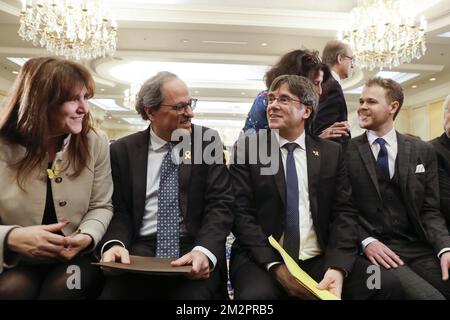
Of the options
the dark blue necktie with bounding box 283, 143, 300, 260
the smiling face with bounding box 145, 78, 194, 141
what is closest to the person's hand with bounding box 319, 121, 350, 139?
the dark blue necktie with bounding box 283, 143, 300, 260

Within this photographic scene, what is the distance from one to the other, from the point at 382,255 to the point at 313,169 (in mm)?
525

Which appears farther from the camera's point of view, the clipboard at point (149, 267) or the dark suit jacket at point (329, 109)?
the dark suit jacket at point (329, 109)

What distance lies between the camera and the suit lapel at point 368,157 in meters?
1.99

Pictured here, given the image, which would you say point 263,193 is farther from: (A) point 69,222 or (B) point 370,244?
(A) point 69,222

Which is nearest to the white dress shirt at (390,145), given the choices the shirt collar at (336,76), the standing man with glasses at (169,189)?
the shirt collar at (336,76)

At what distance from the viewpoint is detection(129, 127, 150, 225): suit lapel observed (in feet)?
5.94

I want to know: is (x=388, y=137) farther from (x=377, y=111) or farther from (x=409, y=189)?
(x=409, y=189)

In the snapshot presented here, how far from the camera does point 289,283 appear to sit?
1.56m

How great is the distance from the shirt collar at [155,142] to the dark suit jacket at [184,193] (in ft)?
0.10

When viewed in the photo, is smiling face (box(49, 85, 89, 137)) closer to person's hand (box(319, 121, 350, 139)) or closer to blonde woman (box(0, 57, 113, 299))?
blonde woman (box(0, 57, 113, 299))

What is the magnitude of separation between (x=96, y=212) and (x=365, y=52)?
5712 mm

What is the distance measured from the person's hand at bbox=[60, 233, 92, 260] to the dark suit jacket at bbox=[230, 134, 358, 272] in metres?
0.70

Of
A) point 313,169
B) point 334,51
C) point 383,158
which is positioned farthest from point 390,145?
point 334,51

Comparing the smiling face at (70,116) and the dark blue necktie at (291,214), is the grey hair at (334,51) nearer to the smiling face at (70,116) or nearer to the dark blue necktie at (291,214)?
the dark blue necktie at (291,214)
